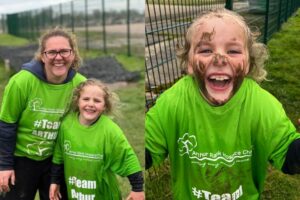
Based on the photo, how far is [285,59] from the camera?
5.15 m

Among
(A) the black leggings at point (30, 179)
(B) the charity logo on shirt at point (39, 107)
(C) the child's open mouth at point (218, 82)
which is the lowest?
(A) the black leggings at point (30, 179)

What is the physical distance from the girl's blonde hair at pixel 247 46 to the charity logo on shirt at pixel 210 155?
23 cm

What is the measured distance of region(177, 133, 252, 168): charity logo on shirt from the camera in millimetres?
1551

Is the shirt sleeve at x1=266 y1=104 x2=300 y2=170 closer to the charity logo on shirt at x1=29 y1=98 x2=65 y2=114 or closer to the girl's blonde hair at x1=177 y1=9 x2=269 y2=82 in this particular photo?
the girl's blonde hair at x1=177 y1=9 x2=269 y2=82

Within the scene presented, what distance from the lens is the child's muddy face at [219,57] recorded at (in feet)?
4.66

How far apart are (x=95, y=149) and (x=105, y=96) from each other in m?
0.17

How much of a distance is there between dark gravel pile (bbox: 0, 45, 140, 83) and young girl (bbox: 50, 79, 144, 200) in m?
0.08

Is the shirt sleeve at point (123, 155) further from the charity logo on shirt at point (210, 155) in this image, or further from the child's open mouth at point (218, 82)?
the child's open mouth at point (218, 82)

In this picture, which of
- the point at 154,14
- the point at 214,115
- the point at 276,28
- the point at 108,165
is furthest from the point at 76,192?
the point at 276,28

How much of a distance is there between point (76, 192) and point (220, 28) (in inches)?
27.0

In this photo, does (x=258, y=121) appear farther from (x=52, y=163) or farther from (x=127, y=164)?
(x=52, y=163)

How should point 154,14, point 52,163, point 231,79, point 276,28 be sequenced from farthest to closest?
1. point 276,28
2. point 154,14
3. point 52,163
4. point 231,79

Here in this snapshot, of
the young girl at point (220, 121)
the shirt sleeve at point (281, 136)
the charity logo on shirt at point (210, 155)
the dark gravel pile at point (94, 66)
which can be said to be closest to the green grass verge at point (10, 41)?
the dark gravel pile at point (94, 66)

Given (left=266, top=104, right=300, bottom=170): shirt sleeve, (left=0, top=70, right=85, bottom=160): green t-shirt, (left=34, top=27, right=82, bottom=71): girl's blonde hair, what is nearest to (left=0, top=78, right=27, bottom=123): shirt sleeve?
(left=0, top=70, right=85, bottom=160): green t-shirt
